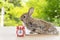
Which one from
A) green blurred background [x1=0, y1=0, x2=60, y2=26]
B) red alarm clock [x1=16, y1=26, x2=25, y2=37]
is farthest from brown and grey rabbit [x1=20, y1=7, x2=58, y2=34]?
green blurred background [x1=0, y1=0, x2=60, y2=26]

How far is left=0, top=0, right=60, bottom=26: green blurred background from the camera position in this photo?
5.30 feet

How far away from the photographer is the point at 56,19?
5.38 ft

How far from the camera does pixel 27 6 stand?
1.60 meters

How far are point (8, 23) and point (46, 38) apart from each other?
1.98ft

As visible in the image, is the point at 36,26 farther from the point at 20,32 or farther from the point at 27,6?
the point at 27,6

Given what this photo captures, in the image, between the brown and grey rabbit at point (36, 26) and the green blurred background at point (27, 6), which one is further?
the green blurred background at point (27, 6)

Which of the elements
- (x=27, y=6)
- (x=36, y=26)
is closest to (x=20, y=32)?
(x=36, y=26)

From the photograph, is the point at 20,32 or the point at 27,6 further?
the point at 27,6

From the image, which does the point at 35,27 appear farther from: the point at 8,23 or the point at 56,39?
the point at 8,23

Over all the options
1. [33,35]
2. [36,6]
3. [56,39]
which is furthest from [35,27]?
[36,6]

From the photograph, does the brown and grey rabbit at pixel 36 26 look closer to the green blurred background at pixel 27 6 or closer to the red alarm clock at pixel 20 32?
the red alarm clock at pixel 20 32

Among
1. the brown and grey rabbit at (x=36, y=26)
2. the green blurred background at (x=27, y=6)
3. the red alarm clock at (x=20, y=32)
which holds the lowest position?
the red alarm clock at (x=20, y=32)

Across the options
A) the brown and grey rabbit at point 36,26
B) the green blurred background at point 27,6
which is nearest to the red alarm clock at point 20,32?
the brown and grey rabbit at point 36,26

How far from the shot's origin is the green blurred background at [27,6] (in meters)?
1.61
